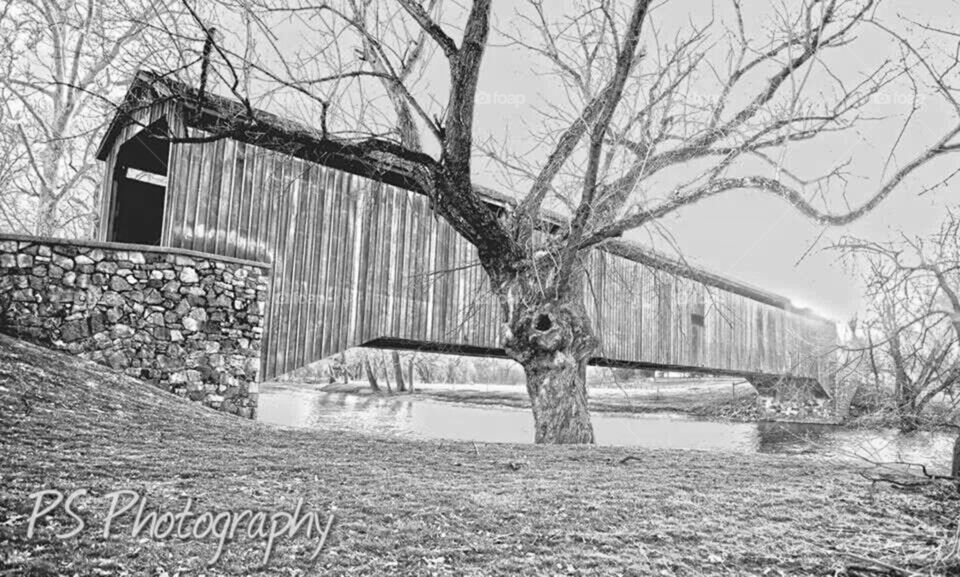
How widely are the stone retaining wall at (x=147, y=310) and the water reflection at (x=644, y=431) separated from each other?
4798mm

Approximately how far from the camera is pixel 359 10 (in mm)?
6270

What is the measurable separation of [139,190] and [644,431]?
1663 cm

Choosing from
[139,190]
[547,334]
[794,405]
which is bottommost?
[794,405]

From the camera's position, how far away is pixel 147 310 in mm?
7562

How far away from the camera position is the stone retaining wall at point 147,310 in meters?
6.96

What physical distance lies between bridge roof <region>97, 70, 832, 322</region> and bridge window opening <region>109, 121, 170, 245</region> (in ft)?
1.51

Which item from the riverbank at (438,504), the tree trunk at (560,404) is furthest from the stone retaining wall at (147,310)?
the tree trunk at (560,404)

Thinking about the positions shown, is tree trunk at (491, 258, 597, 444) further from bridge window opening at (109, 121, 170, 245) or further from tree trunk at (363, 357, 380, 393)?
tree trunk at (363, 357, 380, 393)

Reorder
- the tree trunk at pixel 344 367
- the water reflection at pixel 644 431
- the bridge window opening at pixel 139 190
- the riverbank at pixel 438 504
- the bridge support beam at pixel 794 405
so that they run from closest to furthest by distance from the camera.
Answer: the riverbank at pixel 438 504
the bridge window opening at pixel 139 190
the water reflection at pixel 644 431
the bridge support beam at pixel 794 405
the tree trunk at pixel 344 367

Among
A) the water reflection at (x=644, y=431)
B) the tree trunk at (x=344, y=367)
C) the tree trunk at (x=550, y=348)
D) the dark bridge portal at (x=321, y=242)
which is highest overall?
the dark bridge portal at (x=321, y=242)

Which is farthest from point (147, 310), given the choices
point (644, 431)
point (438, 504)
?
point (644, 431)

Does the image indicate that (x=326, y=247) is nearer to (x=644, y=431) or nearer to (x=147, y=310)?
(x=147, y=310)

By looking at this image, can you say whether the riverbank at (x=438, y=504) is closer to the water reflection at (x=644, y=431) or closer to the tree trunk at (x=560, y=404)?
the tree trunk at (x=560, y=404)

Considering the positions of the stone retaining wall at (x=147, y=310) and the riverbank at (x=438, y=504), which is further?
the stone retaining wall at (x=147, y=310)
